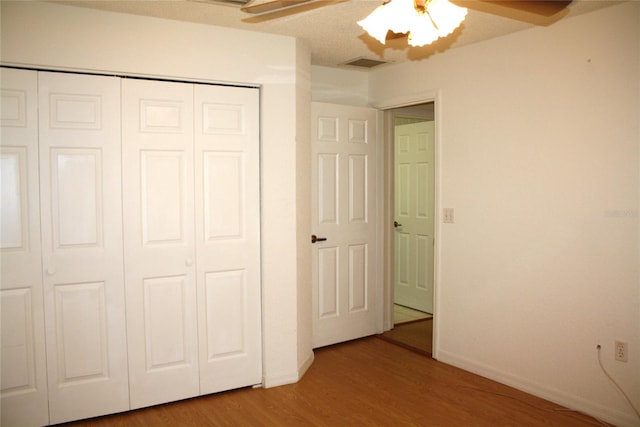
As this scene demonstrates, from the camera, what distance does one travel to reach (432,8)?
157 cm

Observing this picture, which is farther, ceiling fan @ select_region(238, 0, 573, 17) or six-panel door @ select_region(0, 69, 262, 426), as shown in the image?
six-panel door @ select_region(0, 69, 262, 426)

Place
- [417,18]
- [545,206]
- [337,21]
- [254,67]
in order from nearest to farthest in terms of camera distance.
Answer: [417,18], [337,21], [545,206], [254,67]

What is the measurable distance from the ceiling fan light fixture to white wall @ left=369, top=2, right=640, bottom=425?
5.71 ft

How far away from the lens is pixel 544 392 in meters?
3.15

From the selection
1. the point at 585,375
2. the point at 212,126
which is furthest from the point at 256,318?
the point at 585,375

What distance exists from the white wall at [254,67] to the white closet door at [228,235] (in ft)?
0.27

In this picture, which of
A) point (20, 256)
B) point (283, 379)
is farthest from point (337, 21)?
point (283, 379)

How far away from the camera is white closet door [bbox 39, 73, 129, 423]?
277cm

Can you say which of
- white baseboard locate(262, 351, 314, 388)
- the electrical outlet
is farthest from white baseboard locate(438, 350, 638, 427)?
white baseboard locate(262, 351, 314, 388)

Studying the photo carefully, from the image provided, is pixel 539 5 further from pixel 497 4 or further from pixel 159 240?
pixel 159 240

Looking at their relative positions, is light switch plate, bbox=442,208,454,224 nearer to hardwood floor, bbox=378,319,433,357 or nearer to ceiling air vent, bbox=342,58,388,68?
hardwood floor, bbox=378,319,433,357

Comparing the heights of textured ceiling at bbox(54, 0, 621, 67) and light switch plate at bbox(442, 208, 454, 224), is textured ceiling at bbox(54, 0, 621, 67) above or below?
above

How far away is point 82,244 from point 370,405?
6.61 feet

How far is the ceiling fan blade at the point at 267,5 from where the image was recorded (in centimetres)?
168
